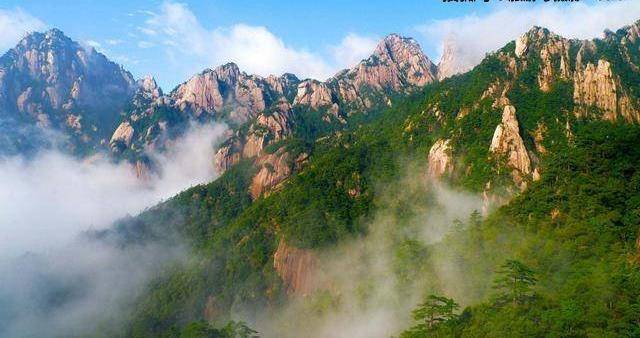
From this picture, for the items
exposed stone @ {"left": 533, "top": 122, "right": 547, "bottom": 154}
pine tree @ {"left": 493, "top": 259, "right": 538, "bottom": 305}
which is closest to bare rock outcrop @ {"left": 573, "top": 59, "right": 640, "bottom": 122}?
exposed stone @ {"left": 533, "top": 122, "right": 547, "bottom": 154}

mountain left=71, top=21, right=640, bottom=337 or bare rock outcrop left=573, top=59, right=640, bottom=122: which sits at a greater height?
bare rock outcrop left=573, top=59, right=640, bottom=122

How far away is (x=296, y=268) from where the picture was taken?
179 meters

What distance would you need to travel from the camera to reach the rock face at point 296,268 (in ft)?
572

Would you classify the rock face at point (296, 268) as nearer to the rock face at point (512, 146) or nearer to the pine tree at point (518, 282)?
the rock face at point (512, 146)

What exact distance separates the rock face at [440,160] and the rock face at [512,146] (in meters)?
15.8

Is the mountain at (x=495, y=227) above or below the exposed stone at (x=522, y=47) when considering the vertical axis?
below

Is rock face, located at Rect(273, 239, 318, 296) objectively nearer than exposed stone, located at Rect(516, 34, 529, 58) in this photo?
Yes

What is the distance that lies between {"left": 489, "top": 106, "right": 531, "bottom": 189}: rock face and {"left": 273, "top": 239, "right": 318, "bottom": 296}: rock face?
65.5m

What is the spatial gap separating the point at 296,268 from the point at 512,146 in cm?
7601

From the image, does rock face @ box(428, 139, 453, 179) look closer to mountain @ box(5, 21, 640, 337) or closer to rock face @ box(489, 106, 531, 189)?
mountain @ box(5, 21, 640, 337)

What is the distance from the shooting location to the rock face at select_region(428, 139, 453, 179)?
542ft

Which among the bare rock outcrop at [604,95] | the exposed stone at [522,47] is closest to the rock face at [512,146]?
the bare rock outcrop at [604,95]

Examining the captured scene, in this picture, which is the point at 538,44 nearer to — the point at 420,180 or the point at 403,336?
the point at 420,180

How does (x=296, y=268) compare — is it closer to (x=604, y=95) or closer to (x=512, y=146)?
(x=512, y=146)
